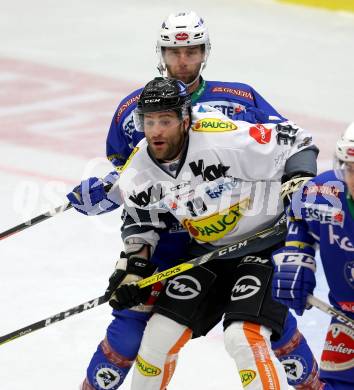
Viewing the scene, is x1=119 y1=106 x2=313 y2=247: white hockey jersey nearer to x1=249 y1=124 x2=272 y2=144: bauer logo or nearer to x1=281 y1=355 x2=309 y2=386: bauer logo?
x1=249 y1=124 x2=272 y2=144: bauer logo

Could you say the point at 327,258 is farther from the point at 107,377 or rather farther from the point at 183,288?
the point at 107,377

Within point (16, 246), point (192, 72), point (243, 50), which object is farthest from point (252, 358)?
point (243, 50)

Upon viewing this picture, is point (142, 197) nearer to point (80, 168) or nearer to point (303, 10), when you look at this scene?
point (80, 168)

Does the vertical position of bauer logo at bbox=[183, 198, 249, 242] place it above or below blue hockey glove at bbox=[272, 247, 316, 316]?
below

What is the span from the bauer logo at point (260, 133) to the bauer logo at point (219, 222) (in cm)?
23

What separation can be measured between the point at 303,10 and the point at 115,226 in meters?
5.03

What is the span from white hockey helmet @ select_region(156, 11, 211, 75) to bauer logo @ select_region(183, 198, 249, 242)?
89 centimetres

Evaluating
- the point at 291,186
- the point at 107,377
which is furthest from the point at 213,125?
the point at 107,377

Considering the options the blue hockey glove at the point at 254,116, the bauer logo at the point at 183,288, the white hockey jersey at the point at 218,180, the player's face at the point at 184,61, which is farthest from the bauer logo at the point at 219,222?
the player's face at the point at 184,61

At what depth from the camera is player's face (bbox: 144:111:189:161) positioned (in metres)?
4.55

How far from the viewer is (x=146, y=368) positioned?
461cm

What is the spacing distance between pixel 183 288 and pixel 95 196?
623mm

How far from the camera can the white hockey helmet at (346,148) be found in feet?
12.7

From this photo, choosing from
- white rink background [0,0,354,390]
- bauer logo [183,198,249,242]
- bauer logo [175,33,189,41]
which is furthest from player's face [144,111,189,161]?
white rink background [0,0,354,390]
